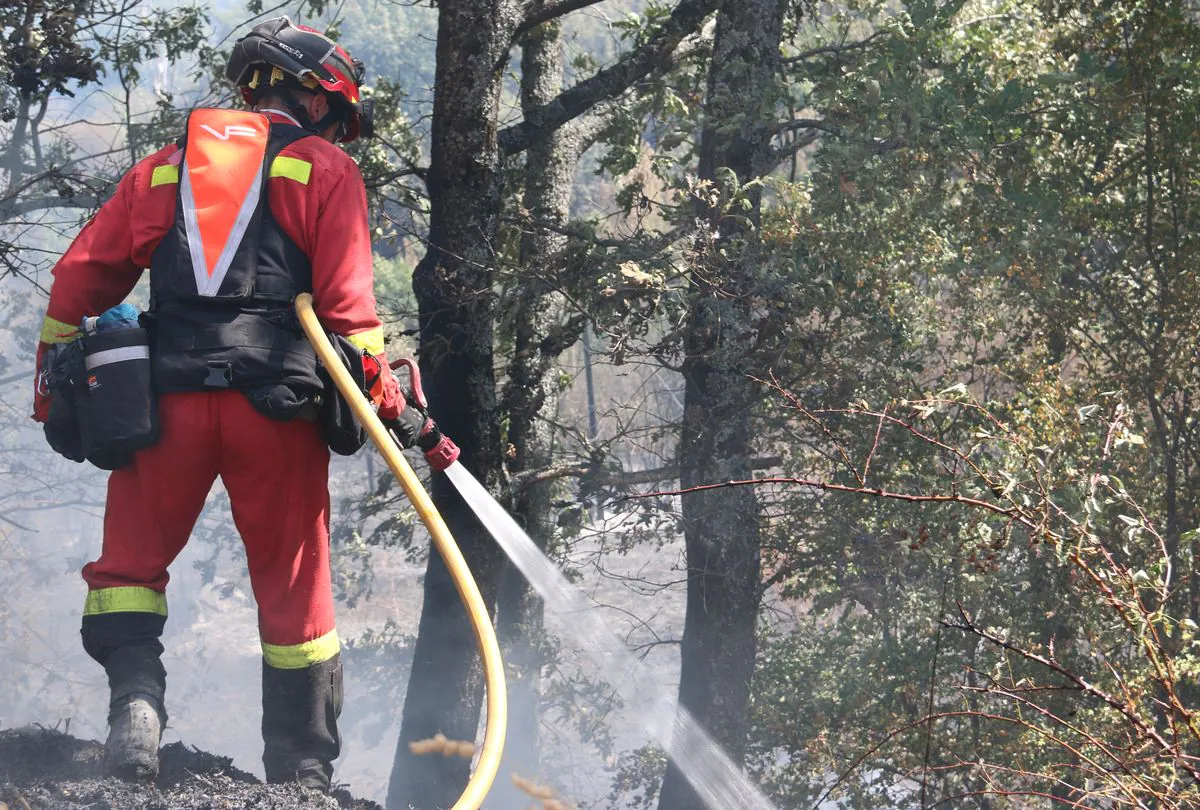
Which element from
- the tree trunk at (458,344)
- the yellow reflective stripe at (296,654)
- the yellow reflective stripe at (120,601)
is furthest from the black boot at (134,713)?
the tree trunk at (458,344)

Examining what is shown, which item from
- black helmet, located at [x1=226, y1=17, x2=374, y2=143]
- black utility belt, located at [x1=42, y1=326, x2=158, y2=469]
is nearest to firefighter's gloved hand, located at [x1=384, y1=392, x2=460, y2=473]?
black utility belt, located at [x1=42, y1=326, x2=158, y2=469]

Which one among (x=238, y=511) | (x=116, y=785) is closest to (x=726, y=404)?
(x=238, y=511)

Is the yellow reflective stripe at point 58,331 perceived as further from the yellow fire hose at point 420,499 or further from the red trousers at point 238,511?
the yellow fire hose at point 420,499

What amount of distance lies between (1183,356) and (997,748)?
3.35 metres

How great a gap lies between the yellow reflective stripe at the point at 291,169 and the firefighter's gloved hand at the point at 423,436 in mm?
764

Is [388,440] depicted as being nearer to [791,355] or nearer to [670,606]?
[791,355]

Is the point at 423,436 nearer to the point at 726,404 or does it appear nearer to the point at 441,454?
the point at 441,454

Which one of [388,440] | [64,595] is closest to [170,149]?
[388,440]

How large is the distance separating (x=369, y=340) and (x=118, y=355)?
747 mm

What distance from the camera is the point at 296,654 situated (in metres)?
3.80

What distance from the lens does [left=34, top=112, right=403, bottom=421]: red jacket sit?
3684 mm

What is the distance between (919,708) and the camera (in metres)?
9.77

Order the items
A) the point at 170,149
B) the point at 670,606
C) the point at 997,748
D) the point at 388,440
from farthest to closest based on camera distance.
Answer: the point at 670,606 < the point at 997,748 < the point at 170,149 < the point at 388,440

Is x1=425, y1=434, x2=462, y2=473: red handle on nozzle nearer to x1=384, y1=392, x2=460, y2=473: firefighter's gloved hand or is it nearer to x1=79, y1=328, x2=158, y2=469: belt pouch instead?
x1=384, y1=392, x2=460, y2=473: firefighter's gloved hand
